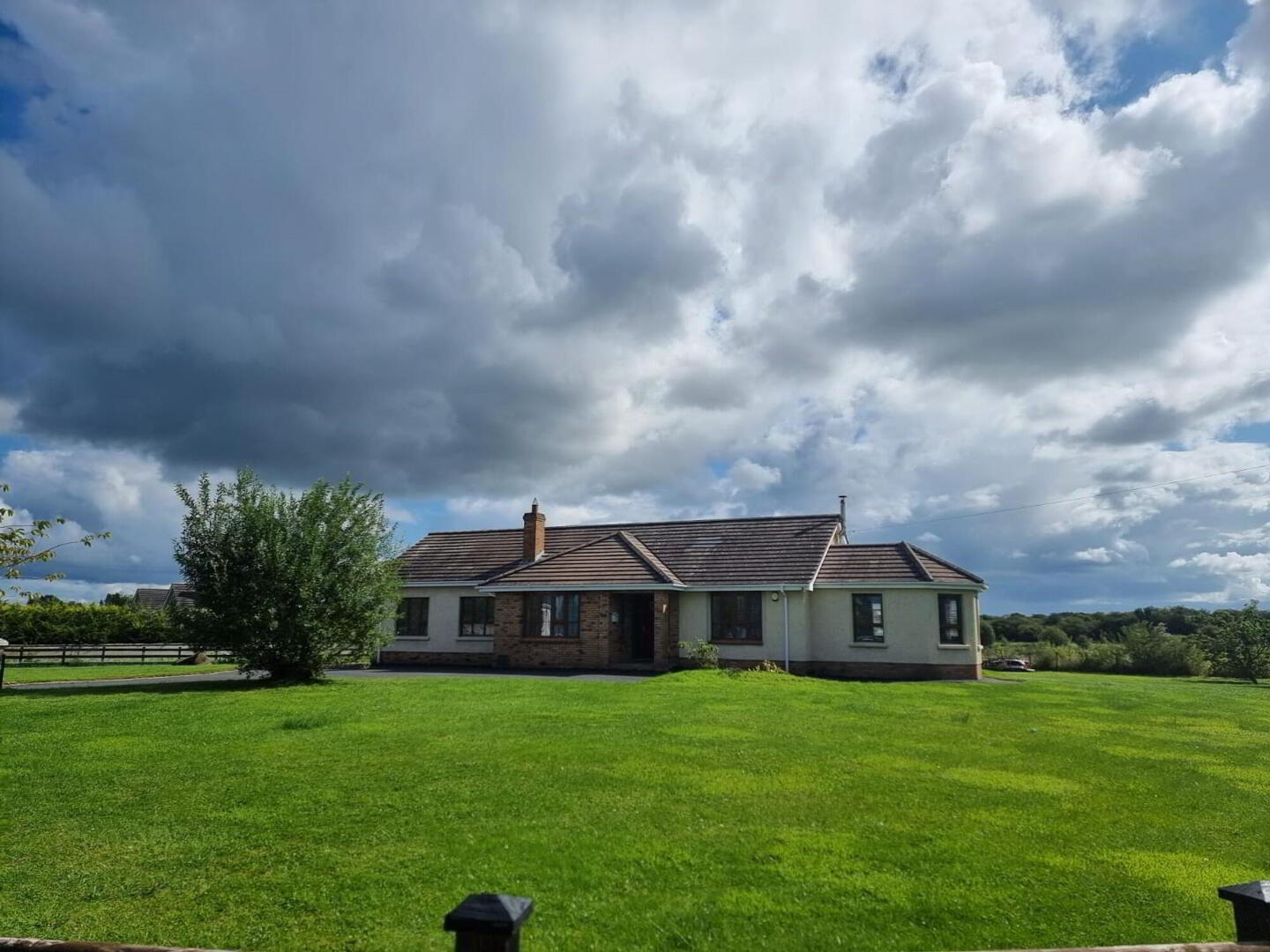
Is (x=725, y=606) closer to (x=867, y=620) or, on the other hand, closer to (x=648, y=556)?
(x=648, y=556)

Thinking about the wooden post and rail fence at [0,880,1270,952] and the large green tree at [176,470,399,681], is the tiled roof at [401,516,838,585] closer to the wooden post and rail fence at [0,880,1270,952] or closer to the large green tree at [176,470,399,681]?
the large green tree at [176,470,399,681]

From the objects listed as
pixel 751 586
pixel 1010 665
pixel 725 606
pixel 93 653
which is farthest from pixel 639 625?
pixel 93 653

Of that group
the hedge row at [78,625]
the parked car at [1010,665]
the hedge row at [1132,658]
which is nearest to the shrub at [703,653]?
the parked car at [1010,665]

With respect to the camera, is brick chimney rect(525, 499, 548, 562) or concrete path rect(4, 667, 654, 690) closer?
concrete path rect(4, 667, 654, 690)

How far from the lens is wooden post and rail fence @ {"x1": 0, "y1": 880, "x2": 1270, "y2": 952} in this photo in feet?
8.86

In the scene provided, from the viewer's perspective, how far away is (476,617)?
101 feet

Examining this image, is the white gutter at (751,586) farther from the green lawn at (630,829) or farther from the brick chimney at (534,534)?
the green lawn at (630,829)

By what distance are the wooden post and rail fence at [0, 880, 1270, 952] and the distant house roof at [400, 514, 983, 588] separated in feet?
69.9

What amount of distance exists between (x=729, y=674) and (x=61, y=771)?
16688 millimetres

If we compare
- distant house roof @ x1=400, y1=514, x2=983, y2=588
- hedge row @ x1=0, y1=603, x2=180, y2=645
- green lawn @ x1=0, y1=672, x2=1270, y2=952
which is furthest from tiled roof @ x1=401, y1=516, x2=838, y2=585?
green lawn @ x1=0, y1=672, x2=1270, y2=952

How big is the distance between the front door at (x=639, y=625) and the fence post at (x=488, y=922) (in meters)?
25.6

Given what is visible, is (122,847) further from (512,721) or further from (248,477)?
(248,477)

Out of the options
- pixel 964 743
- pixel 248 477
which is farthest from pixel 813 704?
pixel 248 477

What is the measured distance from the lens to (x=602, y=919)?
511cm
